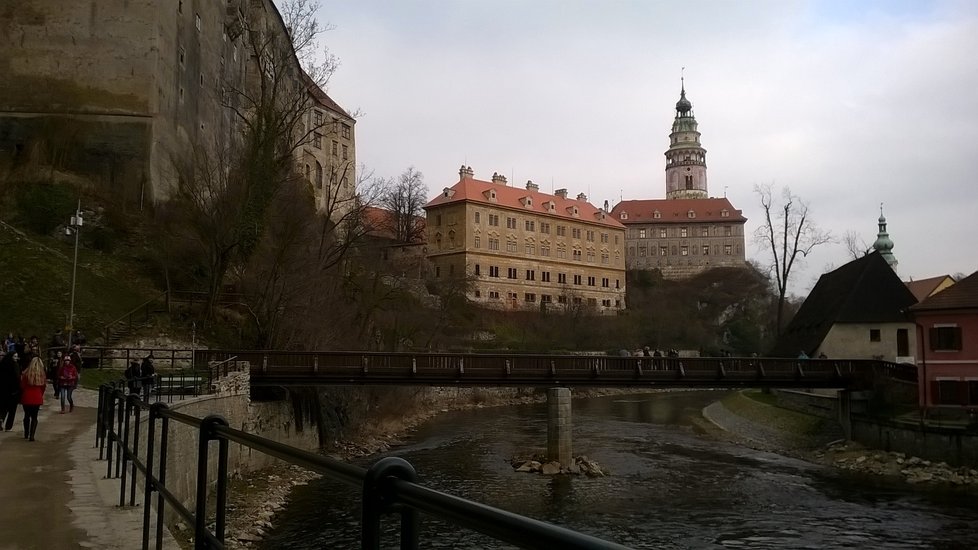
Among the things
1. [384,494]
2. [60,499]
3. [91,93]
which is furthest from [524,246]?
[384,494]

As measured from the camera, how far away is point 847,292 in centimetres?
3950

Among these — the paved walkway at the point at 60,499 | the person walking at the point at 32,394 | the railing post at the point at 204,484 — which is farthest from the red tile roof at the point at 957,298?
the railing post at the point at 204,484

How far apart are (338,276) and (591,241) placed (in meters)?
62.5

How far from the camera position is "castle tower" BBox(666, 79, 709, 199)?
443 ft

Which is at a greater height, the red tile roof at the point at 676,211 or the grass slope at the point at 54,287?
the red tile roof at the point at 676,211

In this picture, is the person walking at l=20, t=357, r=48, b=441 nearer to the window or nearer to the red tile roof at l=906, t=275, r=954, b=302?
the window

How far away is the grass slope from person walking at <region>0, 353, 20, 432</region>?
15863 mm

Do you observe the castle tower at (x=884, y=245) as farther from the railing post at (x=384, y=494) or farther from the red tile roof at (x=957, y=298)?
the railing post at (x=384, y=494)

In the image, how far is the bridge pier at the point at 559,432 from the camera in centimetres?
2767

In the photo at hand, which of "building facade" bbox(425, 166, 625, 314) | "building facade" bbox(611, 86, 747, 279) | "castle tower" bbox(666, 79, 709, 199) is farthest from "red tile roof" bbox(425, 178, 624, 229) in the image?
"castle tower" bbox(666, 79, 709, 199)

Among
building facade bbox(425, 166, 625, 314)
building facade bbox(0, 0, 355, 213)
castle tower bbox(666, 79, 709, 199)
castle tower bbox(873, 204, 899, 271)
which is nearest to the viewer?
building facade bbox(0, 0, 355, 213)

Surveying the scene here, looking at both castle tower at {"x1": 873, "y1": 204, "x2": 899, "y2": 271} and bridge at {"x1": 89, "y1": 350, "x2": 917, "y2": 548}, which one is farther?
castle tower at {"x1": 873, "y1": 204, "x2": 899, "y2": 271}

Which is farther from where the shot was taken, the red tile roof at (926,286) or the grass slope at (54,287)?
the red tile roof at (926,286)

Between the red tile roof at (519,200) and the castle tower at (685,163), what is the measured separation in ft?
137
